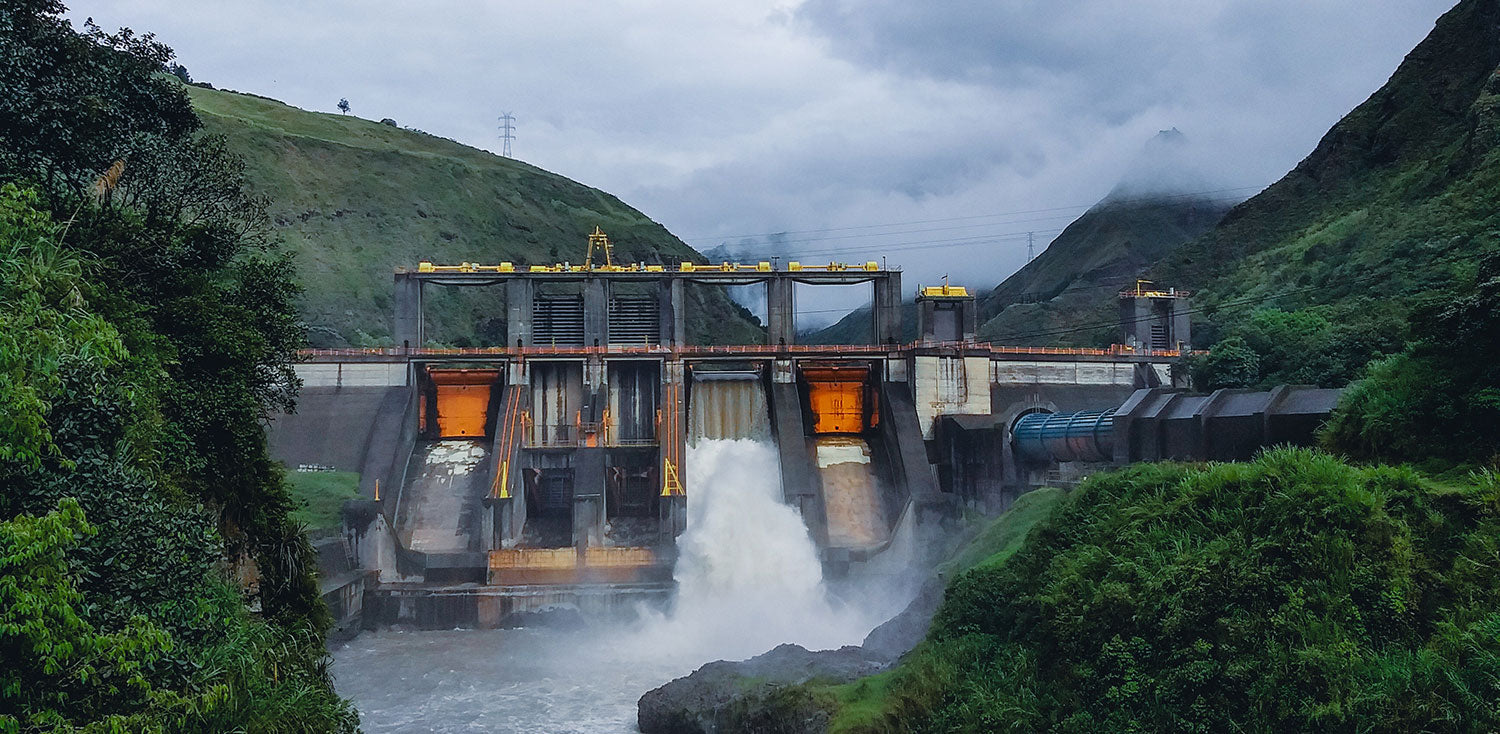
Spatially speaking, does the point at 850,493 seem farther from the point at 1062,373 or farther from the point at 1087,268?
the point at 1087,268

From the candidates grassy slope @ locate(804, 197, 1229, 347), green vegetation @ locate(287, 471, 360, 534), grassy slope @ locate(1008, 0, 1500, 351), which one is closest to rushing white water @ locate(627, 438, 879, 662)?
green vegetation @ locate(287, 471, 360, 534)

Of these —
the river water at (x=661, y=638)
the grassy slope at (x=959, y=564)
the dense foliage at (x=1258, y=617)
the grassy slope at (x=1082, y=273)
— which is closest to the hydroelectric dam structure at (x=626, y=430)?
the river water at (x=661, y=638)

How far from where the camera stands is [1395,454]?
1423cm

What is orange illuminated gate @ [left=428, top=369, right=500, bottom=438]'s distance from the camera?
40250 mm

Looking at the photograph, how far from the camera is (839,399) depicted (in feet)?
135

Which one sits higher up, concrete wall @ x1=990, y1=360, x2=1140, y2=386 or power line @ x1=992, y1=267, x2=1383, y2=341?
power line @ x1=992, y1=267, x2=1383, y2=341

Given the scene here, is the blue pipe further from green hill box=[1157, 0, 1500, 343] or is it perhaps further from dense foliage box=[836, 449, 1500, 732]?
dense foliage box=[836, 449, 1500, 732]

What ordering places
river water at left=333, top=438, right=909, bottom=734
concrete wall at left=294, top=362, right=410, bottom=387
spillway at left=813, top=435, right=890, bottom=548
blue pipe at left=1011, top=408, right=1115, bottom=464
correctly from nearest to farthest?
1. river water at left=333, top=438, right=909, bottom=734
2. blue pipe at left=1011, top=408, right=1115, bottom=464
3. spillway at left=813, top=435, right=890, bottom=548
4. concrete wall at left=294, top=362, right=410, bottom=387

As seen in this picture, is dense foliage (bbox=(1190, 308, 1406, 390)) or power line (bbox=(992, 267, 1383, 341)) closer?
dense foliage (bbox=(1190, 308, 1406, 390))

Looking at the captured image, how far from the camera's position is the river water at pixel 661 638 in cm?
2225

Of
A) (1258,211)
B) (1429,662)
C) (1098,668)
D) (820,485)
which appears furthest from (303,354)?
(1258,211)

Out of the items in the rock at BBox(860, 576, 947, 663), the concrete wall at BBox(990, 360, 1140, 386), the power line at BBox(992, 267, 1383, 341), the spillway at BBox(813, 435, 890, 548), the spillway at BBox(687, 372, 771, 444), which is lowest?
the rock at BBox(860, 576, 947, 663)

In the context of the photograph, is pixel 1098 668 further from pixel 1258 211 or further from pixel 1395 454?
pixel 1258 211

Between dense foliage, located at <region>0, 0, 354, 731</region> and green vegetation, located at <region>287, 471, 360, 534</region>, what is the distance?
15041 millimetres
